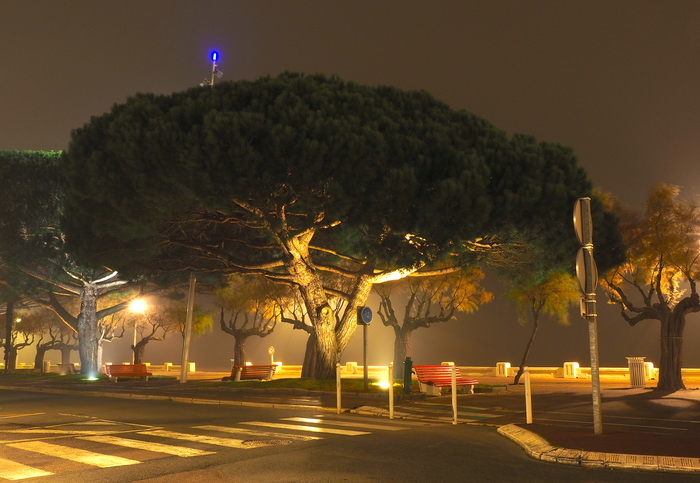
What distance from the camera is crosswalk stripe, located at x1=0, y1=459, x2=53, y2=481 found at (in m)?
7.82

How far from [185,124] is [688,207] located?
18.2m

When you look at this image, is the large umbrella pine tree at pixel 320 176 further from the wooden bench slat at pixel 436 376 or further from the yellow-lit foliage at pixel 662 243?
the wooden bench slat at pixel 436 376

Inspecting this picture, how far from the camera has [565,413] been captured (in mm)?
15320

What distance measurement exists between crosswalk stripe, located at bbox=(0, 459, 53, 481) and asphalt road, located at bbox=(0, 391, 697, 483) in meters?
0.01

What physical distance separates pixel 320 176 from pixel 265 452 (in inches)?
510

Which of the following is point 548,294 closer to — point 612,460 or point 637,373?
point 637,373

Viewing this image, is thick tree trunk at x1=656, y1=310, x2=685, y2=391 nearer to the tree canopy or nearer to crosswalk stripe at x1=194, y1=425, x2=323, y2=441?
the tree canopy

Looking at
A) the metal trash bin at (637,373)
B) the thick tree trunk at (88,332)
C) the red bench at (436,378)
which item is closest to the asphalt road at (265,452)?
the red bench at (436,378)

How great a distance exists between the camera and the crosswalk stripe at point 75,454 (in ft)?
28.4

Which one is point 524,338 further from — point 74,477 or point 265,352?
point 74,477

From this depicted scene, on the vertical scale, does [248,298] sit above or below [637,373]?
above

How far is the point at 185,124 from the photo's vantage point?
2212 centimetres

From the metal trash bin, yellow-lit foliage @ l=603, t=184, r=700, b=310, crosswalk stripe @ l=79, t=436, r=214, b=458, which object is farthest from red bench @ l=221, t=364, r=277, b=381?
crosswalk stripe @ l=79, t=436, r=214, b=458

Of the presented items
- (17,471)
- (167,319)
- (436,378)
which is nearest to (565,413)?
(436,378)
